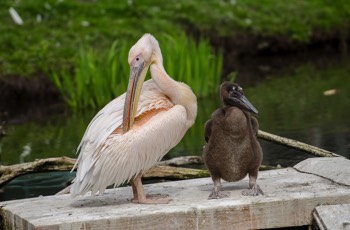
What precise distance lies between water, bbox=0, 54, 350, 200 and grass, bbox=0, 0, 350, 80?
1.81 metres

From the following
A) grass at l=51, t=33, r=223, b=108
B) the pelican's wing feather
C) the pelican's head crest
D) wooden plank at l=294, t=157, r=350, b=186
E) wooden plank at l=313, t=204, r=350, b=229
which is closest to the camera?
wooden plank at l=313, t=204, r=350, b=229

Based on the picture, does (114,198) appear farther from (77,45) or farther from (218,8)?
(218,8)

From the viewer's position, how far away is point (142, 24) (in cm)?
1867

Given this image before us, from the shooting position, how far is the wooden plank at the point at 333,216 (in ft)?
20.2

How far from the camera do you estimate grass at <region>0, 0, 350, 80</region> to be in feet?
56.2

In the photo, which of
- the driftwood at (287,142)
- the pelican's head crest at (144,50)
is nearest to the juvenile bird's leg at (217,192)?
the pelican's head crest at (144,50)

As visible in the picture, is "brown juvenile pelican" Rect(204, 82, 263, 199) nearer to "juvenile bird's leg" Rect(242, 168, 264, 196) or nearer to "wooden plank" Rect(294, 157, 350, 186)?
"juvenile bird's leg" Rect(242, 168, 264, 196)

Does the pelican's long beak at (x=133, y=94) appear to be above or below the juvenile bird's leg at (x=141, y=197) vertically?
above

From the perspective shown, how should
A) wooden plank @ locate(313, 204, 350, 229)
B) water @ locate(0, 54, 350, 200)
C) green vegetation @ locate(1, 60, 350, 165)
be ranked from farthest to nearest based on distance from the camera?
green vegetation @ locate(1, 60, 350, 165)
water @ locate(0, 54, 350, 200)
wooden plank @ locate(313, 204, 350, 229)

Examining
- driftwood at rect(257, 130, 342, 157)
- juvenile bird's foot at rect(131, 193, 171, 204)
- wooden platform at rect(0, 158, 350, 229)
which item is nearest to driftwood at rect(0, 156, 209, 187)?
driftwood at rect(257, 130, 342, 157)

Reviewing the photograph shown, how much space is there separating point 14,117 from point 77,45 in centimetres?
277

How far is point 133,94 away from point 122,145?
40 cm

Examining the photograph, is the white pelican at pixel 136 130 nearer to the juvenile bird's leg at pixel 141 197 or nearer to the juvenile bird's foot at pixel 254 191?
the juvenile bird's leg at pixel 141 197

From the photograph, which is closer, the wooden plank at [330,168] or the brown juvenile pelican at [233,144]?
the brown juvenile pelican at [233,144]
